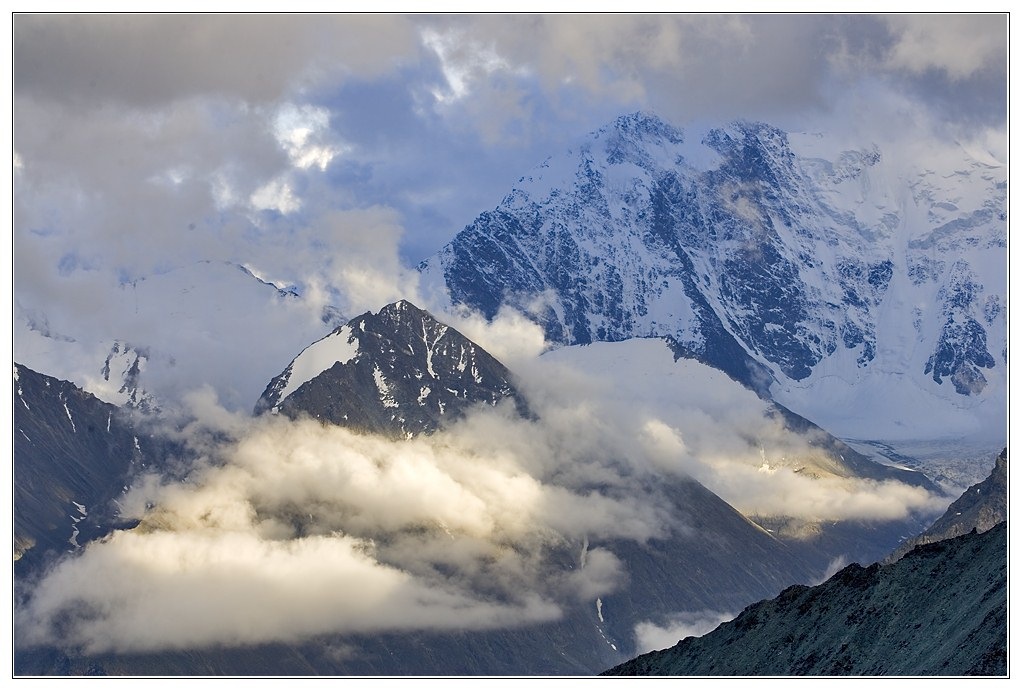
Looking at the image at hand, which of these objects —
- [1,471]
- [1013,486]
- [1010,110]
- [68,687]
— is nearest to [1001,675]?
[1013,486]

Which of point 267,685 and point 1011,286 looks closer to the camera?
point 267,685

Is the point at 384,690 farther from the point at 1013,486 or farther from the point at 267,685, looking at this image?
the point at 1013,486

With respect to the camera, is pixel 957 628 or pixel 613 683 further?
pixel 957 628

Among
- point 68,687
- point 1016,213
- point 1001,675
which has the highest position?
point 1016,213

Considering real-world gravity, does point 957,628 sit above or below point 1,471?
below

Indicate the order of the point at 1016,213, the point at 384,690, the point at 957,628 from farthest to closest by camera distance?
the point at 957,628 → the point at 1016,213 → the point at 384,690

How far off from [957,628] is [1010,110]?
59.8 m

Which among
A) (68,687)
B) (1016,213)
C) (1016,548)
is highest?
(1016,213)

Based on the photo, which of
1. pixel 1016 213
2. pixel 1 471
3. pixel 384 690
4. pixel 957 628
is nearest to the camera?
pixel 384 690

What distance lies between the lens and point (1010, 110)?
15912cm

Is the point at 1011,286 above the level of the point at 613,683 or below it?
above

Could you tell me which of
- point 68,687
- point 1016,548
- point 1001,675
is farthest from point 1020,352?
point 68,687

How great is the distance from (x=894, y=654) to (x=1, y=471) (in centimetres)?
9634

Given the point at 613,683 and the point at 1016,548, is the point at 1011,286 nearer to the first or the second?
the point at 1016,548
